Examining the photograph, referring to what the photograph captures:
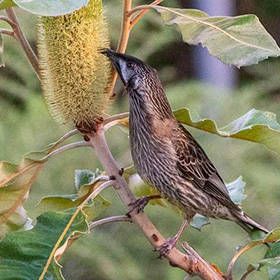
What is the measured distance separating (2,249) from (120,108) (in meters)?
2.05

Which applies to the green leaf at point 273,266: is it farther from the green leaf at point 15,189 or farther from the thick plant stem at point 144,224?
the green leaf at point 15,189

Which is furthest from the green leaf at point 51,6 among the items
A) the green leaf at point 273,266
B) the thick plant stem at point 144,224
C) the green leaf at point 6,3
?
the green leaf at point 273,266

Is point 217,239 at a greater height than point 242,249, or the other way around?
point 242,249

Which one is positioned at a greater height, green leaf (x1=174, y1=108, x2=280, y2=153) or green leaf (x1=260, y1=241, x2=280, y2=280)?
green leaf (x1=174, y1=108, x2=280, y2=153)

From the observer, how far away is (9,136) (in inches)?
107

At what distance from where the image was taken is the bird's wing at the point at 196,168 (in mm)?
1213

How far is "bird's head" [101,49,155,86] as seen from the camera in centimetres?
94

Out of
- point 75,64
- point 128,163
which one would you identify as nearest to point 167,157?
point 75,64

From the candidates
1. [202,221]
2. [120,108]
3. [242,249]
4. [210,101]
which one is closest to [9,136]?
[120,108]

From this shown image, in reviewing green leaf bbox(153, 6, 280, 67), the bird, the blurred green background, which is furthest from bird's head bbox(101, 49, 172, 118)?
the blurred green background

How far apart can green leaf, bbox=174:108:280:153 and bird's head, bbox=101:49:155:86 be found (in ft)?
0.30

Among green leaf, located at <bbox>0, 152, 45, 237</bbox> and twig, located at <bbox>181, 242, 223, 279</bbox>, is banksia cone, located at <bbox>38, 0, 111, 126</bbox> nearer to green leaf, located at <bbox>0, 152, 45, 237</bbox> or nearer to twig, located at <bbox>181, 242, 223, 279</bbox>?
green leaf, located at <bbox>0, 152, 45, 237</bbox>

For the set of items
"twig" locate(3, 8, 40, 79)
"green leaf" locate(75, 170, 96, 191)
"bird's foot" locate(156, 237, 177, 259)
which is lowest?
"bird's foot" locate(156, 237, 177, 259)

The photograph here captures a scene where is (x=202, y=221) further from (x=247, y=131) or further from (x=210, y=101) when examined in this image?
(x=210, y=101)
